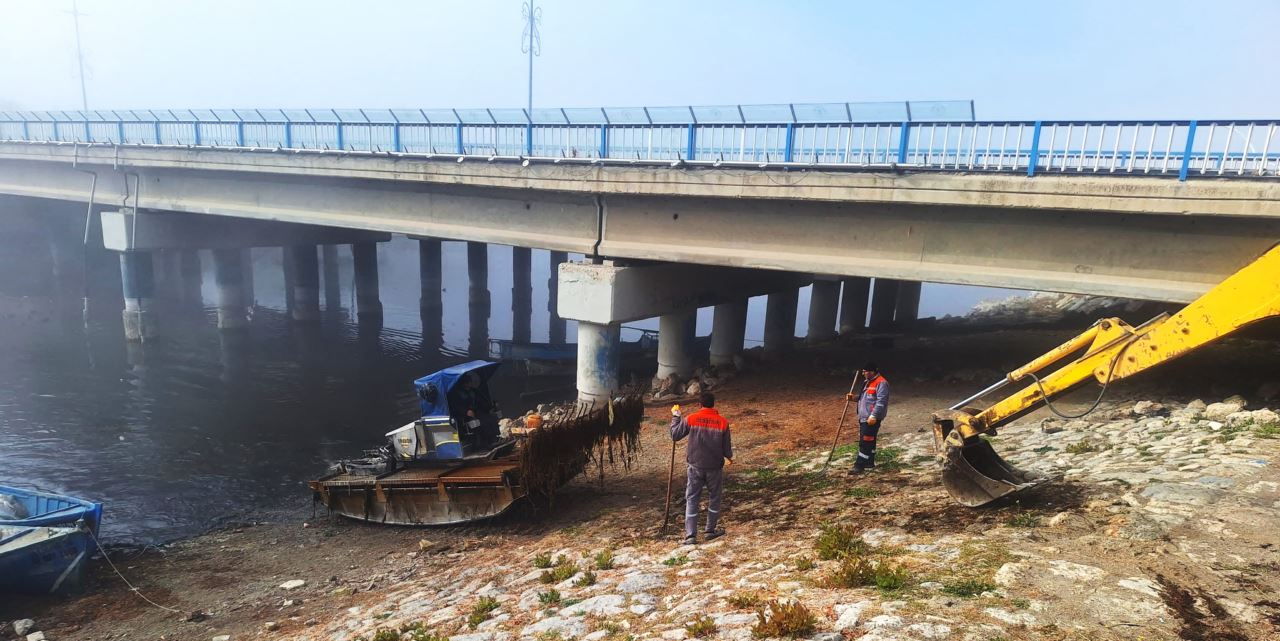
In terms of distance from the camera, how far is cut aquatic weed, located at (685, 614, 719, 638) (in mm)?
5293

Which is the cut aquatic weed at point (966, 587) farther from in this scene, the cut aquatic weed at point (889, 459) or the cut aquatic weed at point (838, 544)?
the cut aquatic weed at point (889, 459)

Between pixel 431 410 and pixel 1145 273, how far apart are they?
12.7m

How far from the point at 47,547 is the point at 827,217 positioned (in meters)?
14.5

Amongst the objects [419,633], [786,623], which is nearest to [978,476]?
[786,623]

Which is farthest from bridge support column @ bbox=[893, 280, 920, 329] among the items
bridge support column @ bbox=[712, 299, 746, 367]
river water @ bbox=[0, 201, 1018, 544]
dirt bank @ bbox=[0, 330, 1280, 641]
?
dirt bank @ bbox=[0, 330, 1280, 641]

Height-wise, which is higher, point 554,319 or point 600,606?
point 600,606

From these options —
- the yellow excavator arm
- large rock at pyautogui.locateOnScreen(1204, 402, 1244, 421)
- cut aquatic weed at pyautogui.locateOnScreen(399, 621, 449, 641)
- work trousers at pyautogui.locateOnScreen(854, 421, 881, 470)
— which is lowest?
cut aquatic weed at pyautogui.locateOnScreen(399, 621, 449, 641)

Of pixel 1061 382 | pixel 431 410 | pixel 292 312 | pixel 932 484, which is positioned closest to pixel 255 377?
pixel 292 312

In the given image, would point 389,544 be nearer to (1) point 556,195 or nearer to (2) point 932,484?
(2) point 932,484

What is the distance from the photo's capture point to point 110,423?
19609 millimetres

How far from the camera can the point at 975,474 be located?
7523 millimetres

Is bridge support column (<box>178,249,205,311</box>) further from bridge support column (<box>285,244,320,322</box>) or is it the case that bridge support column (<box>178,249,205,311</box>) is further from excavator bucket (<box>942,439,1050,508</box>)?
excavator bucket (<box>942,439,1050,508</box>)

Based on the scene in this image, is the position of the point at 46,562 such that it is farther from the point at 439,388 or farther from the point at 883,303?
the point at 883,303

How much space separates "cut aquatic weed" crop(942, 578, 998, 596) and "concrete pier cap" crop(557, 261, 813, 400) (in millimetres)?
12288
